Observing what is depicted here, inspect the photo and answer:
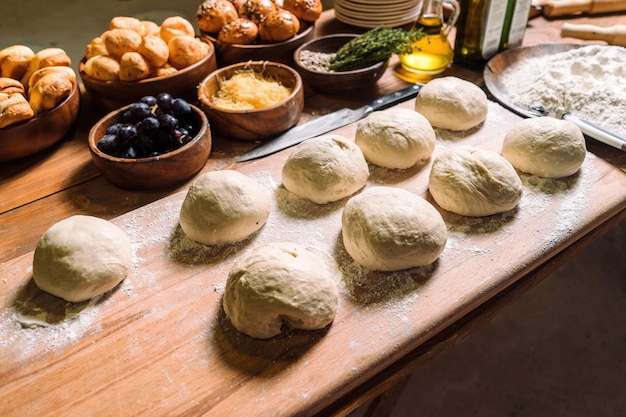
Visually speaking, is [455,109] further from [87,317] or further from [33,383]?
[33,383]

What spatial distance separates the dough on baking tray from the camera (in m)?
1.16

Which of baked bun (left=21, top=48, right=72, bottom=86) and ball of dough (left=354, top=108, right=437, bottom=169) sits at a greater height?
baked bun (left=21, top=48, right=72, bottom=86)

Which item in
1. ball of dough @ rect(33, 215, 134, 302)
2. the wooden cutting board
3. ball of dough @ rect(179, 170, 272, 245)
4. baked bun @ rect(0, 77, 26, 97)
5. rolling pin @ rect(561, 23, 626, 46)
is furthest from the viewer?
rolling pin @ rect(561, 23, 626, 46)

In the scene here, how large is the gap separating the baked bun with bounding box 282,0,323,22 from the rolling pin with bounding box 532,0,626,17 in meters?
1.32

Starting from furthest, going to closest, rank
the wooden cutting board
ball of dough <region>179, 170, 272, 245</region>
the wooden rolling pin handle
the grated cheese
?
the wooden rolling pin handle < the grated cheese < ball of dough <region>179, 170, 272, 245</region> < the wooden cutting board

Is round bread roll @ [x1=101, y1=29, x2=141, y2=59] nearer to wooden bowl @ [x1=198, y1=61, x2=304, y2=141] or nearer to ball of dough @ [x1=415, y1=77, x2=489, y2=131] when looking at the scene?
wooden bowl @ [x1=198, y1=61, x2=304, y2=141]

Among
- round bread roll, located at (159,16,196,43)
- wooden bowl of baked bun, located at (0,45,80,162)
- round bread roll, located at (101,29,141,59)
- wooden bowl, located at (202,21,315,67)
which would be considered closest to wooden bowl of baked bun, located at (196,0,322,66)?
wooden bowl, located at (202,21,315,67)

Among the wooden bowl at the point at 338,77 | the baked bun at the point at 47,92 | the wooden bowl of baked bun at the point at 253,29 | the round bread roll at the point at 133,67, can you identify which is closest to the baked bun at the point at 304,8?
the wooden bowl of baked bun at the point at 253,29

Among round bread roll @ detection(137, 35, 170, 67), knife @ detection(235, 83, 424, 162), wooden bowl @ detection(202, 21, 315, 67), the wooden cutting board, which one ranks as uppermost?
round bread roll @ detection(137, 35, 170, 67)

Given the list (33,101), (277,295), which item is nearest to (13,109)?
(33,101)

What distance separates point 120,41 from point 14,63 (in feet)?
1.31

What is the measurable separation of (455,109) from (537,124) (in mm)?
265

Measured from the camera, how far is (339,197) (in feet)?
4.68

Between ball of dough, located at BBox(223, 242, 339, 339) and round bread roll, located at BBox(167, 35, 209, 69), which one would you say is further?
round bread roll, located at BBox(167, 35, 209, 69)
